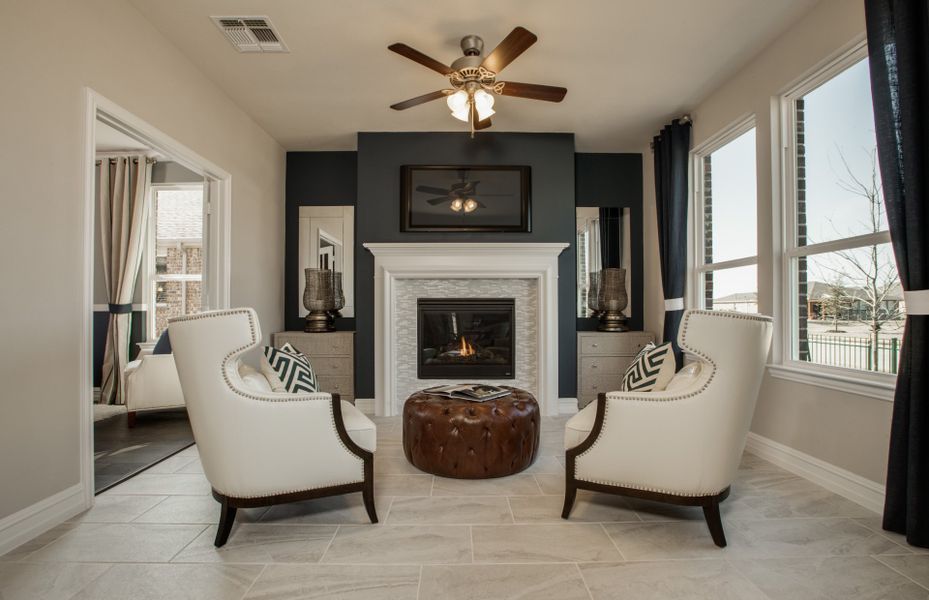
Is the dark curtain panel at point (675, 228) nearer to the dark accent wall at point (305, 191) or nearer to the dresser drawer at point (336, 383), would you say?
Answer: the dresser drawer at point (336, 383)

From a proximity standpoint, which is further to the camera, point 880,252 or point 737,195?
point 737,195

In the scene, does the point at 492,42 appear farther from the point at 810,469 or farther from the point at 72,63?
the point at 810,469

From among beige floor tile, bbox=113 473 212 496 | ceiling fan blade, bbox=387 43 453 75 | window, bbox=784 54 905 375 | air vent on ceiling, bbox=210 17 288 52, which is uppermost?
air vent on ceiling, bbox=210 17 288 52

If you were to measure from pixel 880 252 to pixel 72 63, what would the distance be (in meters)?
4.15

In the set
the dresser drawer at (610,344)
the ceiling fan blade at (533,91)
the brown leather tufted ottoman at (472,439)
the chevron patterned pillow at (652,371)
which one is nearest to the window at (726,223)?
the dresser drawer at (610,344)

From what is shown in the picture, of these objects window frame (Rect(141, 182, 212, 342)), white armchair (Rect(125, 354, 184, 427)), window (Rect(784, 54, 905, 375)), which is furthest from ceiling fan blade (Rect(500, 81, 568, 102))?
window frame (Rect(141, 182, 212, 342))

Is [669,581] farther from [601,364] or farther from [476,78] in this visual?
[601,364]

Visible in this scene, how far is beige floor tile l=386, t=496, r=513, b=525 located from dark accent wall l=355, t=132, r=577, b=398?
229 centimetres

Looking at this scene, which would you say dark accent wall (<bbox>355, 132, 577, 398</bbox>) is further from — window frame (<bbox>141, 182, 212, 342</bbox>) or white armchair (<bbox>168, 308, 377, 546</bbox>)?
white armchair (<bbox>168, 308, 377, 546</bbox>)

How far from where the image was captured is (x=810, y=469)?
2.62 meters

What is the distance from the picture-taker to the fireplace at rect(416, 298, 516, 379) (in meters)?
4.50

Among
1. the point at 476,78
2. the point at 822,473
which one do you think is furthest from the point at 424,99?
the point at 822,473

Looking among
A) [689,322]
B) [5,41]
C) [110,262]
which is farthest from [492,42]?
[110,262]

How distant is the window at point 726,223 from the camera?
3.37m
